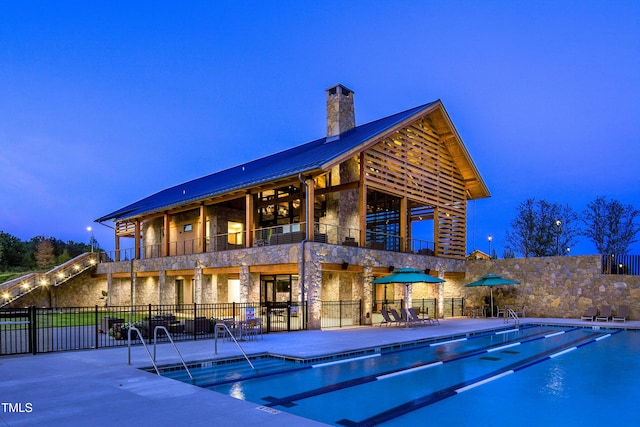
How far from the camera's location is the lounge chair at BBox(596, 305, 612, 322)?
23.0 meters

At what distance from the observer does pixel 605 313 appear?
2309 cm

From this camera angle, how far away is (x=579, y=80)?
15175 cm

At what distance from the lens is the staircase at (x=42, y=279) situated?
28.6 meters

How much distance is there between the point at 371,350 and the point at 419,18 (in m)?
128

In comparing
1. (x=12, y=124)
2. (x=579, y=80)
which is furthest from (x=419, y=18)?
(x=12, y=124)

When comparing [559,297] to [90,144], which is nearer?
[559,297]

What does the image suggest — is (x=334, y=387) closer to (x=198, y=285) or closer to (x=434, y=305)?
(x=198, y=285)

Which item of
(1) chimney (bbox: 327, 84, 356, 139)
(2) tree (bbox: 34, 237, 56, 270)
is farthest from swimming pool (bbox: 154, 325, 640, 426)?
(2) tree (bbox: 34, 237, 56, 270)

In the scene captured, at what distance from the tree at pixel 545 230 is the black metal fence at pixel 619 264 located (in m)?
18.8

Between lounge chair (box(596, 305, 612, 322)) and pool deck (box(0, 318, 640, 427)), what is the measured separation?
16.1 meters

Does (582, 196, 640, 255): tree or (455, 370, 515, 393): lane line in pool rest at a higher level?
(582, 196, 640, 255): tree

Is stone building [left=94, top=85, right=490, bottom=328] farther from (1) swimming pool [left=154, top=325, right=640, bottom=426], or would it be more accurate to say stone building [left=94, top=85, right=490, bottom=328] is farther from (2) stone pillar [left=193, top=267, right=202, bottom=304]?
(1) swimming pool [left=154, top=325, right=640, bottom=426]

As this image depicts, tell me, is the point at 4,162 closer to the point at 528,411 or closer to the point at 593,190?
the point at 528,411

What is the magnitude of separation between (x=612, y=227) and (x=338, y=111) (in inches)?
1175
